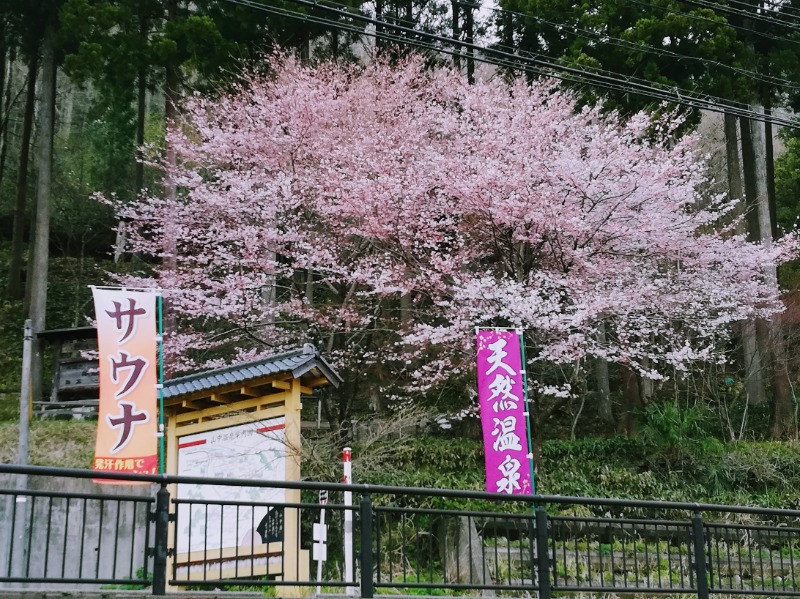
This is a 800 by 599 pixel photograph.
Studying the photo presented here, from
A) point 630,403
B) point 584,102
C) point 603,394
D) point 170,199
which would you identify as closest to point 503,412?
point 630,403

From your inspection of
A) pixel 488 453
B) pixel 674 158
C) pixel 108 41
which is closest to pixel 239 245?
pixel 108 41

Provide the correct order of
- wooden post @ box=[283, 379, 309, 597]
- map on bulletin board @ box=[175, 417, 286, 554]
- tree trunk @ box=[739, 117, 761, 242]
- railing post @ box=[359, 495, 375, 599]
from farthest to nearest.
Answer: tree trunk @ box=[739, 117, 761, 242], map on bulletin board @ box=[175, 417, 286, 554], wooden post @ box=[283, 379, 309, 597], railing post @ box=[359, 495, 375, 599]

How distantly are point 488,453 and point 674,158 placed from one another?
765cm

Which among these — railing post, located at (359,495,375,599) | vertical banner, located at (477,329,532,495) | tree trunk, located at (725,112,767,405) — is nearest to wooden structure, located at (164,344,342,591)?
vertical banner, located at (477,329,532,495)

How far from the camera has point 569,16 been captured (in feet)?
59.5

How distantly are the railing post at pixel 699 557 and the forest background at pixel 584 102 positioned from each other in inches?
248

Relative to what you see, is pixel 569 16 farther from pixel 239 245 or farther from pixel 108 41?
pixel 108 41

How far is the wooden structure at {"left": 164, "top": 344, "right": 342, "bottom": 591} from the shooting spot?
927cm

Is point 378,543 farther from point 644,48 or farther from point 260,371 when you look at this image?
point 644,48

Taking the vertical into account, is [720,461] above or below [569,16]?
below

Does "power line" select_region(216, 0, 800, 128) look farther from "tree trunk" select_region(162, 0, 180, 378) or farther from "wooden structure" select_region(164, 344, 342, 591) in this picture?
"tree trunk" select_region(162, 0, 180, 378)

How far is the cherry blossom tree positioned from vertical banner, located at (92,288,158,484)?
5.00 m

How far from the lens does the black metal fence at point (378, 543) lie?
18.7 feet

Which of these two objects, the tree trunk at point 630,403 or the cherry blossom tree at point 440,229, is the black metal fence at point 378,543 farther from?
the tree trunk at point 630,403
